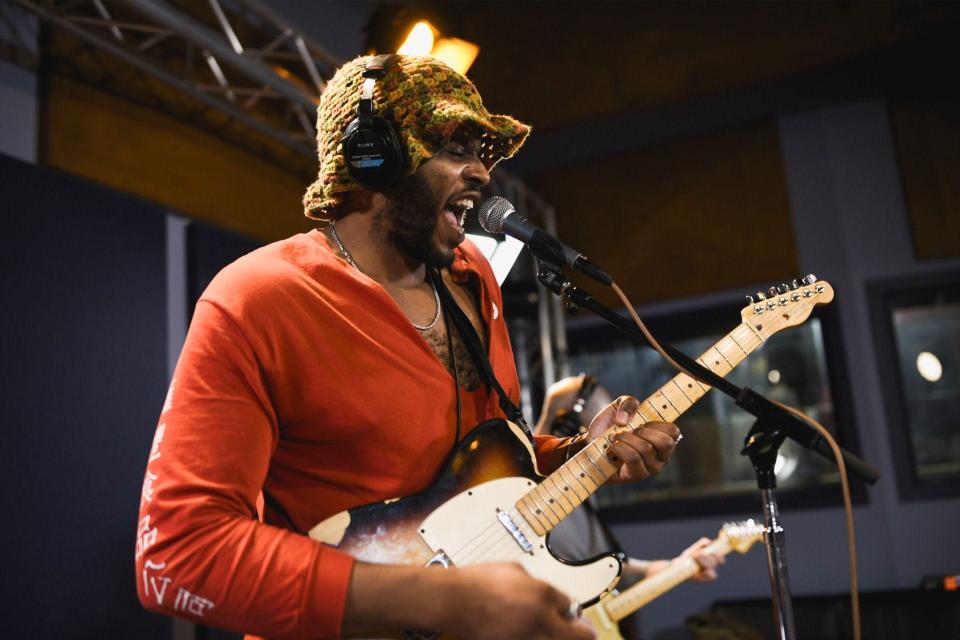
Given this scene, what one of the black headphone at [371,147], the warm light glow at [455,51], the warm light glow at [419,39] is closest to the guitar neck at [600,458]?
the black headphone at [371,147]

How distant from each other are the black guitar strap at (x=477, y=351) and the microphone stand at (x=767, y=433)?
248mm

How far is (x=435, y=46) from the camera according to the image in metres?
4.03

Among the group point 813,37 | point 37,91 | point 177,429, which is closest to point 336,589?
point 177,429

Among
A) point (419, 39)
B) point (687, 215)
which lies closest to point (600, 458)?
point (419, 39)

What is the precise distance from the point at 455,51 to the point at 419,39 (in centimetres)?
34

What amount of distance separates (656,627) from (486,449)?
4.35 meters

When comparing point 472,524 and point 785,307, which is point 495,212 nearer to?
point 472,524

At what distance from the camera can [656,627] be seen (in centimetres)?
529

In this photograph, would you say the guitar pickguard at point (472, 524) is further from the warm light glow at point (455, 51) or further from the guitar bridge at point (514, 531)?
the warm light glow at point (455, 51)

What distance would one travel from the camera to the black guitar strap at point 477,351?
1.75 m

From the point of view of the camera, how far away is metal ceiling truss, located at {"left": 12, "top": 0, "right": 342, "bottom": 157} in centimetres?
312

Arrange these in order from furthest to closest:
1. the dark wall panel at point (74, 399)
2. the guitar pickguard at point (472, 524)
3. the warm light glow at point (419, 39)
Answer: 1. the warm light glow at point (419, 39)
2. the dark wall panel at point (74, 399)
3. the guitar pickguard at point (472, 524)

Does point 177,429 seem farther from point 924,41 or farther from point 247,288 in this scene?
point 924,41

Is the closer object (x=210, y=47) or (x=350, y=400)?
(x=350, y=400)
